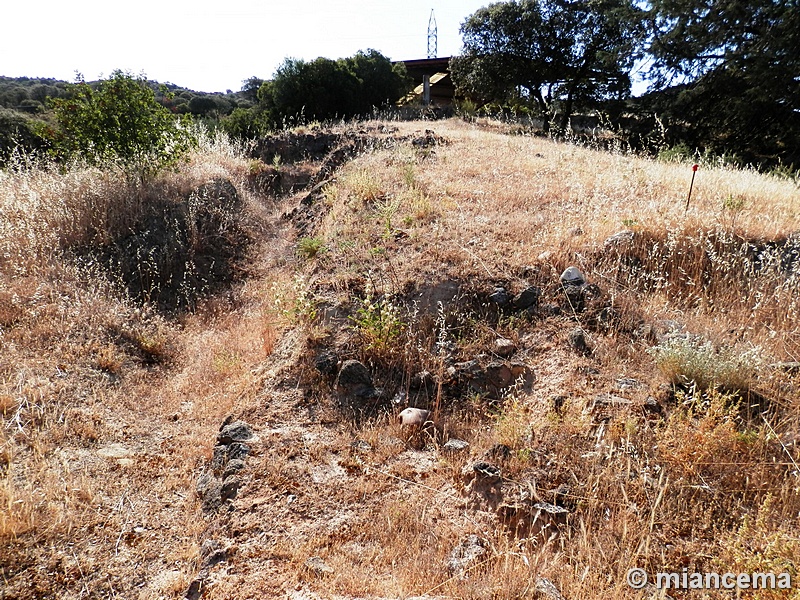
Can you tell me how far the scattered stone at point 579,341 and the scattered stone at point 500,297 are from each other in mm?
704

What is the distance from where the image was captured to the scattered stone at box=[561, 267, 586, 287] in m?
4.21

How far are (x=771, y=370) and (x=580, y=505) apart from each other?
173 cm

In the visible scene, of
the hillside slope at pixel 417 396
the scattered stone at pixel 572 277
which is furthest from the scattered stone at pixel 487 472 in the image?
the scattered stone at pixel 572 277

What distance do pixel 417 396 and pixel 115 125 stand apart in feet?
23.0

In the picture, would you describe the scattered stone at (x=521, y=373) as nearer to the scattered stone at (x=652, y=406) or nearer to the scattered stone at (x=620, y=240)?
the scattered stone at (x=652, y=406)

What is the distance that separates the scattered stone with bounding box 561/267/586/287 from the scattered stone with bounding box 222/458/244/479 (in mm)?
3137

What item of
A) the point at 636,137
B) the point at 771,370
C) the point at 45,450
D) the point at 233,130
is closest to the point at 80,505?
the point at 45,450

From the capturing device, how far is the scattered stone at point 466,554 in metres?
2.36

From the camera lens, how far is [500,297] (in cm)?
425

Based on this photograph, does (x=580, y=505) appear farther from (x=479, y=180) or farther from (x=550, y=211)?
(x=479, y=180)

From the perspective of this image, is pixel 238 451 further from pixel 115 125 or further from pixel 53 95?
pixel 53 95

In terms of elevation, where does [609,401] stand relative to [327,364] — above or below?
above

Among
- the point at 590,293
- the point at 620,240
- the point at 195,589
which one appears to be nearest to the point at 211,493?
the point at 195,589

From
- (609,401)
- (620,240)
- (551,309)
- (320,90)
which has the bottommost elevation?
(609,401)
